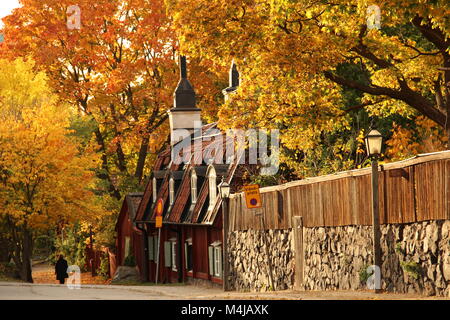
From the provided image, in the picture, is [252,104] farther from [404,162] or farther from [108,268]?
[108,268]

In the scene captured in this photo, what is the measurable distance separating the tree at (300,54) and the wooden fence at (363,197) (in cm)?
198

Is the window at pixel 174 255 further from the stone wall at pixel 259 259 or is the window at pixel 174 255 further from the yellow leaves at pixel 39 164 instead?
the stone wall at pixel 259 259

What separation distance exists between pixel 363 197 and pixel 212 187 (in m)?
16.3

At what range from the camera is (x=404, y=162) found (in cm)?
1848

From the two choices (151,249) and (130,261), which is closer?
(151,249)

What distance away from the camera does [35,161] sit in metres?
41.1

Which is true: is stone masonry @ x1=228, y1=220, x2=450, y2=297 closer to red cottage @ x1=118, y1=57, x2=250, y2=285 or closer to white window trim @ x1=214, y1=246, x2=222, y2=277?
white window trim @ x1=214, y1=246, x2=222, y2=277

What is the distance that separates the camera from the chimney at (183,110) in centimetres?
4500

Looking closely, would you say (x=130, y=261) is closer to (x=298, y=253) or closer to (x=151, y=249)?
(x=151, y=249)

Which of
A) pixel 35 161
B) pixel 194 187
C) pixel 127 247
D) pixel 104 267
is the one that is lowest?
pixel 104 267

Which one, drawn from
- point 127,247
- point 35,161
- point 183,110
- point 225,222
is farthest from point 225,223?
point 127,247

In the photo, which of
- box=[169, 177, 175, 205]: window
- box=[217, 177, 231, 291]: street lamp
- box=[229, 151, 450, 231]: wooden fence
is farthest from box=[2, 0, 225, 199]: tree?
box=[229, 151, 450, 231]: wooden fence

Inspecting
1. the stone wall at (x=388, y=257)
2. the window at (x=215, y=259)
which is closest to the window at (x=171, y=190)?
the window at (x=215, y=259)

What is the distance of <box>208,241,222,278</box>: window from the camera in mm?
34281
